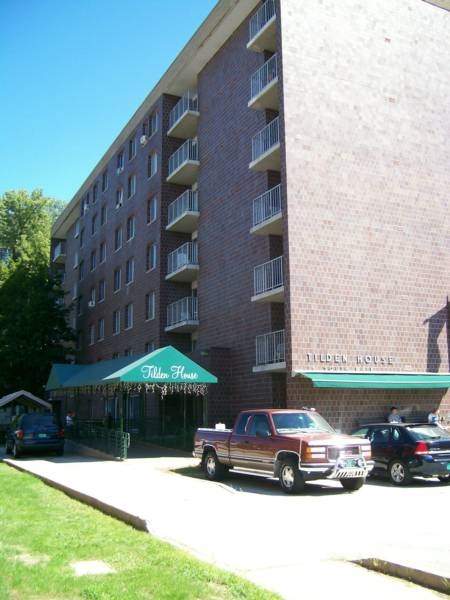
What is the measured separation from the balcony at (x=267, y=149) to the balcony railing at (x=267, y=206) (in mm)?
1201

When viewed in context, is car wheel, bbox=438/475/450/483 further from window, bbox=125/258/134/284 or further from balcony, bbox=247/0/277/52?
window, bbox=125/258/134/284

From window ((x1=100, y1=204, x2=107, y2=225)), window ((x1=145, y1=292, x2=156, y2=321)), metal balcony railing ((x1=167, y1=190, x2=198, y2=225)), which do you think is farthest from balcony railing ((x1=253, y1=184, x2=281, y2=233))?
window ((x1=100, y1=204, x2=107, y2=225))

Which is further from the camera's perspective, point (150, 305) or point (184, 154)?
point (150, 305)

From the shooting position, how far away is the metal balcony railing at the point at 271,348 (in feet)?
69.8

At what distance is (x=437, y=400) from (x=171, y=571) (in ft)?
60.8

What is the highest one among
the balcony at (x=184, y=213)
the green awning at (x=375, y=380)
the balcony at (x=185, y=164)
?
the balcony at (x=185, y=164)

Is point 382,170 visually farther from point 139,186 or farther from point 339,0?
point 139,186

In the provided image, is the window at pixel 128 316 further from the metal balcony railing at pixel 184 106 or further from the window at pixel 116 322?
the metal balcony railing at pixel 184 106

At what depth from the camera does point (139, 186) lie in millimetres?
35094

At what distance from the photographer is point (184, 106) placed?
3042cm

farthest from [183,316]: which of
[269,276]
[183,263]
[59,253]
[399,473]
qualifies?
[59,253]

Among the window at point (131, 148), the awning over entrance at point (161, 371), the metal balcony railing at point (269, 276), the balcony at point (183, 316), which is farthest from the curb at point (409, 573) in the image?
the window at point (131, 148)

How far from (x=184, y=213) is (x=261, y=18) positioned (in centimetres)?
893

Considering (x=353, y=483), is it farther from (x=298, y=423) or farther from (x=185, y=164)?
(x=185, y=164)
